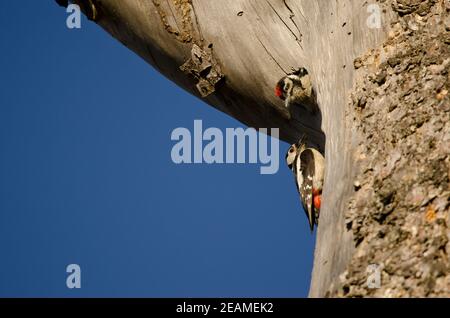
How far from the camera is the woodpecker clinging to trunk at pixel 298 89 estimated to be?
2581 mm

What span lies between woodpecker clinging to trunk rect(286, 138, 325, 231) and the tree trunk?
104 mm

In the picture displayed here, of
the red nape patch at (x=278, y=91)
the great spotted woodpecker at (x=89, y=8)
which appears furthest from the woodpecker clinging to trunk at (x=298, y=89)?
the great spotted woodpecker at (x=89, y=8)

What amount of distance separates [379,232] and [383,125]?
1.10ft

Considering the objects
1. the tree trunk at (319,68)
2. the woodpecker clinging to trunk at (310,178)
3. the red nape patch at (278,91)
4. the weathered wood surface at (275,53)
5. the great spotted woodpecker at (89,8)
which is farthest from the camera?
the great spotted woodpecker at (89,8)

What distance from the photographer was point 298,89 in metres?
2.60

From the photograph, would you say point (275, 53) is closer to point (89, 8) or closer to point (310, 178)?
point (310, 178)

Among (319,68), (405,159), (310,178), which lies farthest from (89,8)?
(405,159)

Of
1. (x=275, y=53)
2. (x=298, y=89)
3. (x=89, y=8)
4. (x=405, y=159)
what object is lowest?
(x=405, y=159)

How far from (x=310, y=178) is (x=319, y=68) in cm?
37

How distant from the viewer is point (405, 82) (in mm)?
1915

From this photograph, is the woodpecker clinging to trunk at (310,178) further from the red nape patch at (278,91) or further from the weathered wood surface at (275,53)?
the red nape patch at (278,91)

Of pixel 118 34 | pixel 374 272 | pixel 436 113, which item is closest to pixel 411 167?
pixel 436 113

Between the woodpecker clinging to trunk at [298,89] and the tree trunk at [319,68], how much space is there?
48mm
